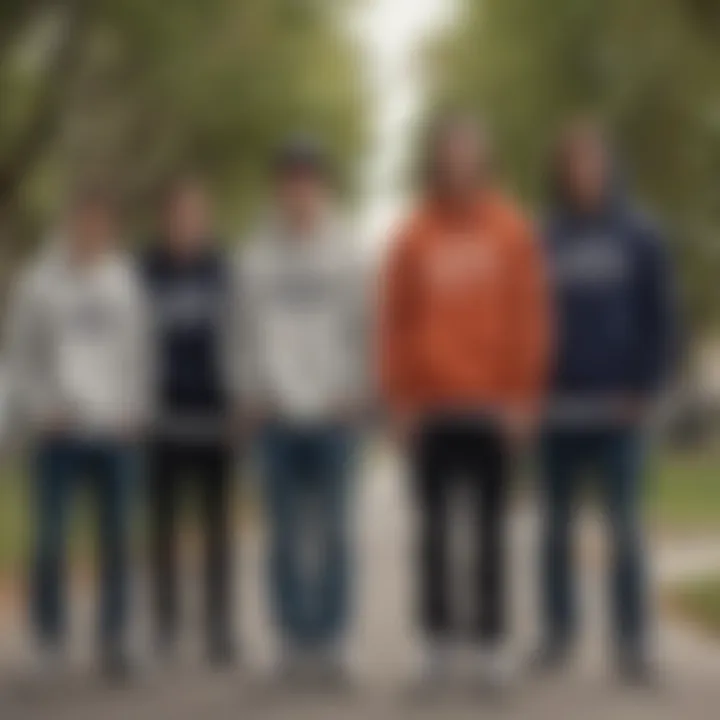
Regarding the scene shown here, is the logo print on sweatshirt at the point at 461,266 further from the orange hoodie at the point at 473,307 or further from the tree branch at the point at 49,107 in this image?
the tree branch at the point at 49,107

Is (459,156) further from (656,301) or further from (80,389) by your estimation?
(80,389)

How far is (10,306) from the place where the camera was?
3889 mm

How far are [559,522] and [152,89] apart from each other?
160 centimetres

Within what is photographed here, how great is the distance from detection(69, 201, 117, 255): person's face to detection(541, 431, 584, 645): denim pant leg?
1.14 m

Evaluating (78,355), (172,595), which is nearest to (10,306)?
(78,355)

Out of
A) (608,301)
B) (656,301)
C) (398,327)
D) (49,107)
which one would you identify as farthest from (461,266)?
(49,107)

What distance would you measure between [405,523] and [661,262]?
81cm

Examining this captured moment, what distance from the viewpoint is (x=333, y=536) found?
3.68 meters

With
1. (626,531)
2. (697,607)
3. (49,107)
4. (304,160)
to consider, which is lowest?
(697,607)

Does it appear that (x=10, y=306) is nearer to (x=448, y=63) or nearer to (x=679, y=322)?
(x=448, y=63)

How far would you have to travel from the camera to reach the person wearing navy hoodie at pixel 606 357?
353 centimetres

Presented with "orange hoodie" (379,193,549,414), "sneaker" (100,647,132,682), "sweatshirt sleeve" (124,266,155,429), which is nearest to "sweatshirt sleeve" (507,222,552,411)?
"orange hoodie" (379,193,549,414)

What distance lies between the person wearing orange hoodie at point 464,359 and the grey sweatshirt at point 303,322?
10 centimetres

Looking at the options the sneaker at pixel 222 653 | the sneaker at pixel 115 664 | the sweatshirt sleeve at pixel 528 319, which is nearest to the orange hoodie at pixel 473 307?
the sweatshirt sleeve at pixel 528 319
